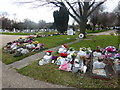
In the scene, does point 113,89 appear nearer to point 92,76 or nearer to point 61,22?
point 92,76

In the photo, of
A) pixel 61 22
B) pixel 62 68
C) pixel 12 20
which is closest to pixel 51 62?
pixel 62 68

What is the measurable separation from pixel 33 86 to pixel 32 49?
4007 millimetres

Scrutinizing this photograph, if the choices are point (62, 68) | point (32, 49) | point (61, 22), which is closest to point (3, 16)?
point (61, 22)

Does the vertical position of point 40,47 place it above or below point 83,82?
above

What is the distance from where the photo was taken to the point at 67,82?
9.39 ft

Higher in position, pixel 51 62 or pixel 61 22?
pixel 61 22

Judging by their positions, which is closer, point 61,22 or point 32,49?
point 32,49

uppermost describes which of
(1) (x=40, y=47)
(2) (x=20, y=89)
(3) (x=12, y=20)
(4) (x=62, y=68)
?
(3) (x=12, y=20)

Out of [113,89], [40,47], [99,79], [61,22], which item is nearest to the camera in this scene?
[113,89]

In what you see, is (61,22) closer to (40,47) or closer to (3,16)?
(40,47)

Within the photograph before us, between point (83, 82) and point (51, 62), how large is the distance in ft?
6.01

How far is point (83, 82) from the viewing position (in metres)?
2.81

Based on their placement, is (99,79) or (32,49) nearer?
Result: (99,79)

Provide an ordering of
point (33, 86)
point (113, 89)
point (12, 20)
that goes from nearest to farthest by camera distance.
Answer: point (113, 89) → point (33, 86) → point (12, 20)
